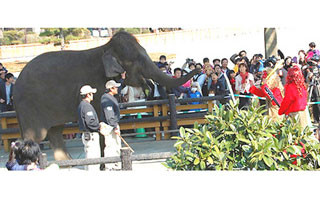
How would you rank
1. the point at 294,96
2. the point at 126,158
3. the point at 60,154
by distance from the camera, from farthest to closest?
the point at 60,154
the point at 294,96
the point at 126,158

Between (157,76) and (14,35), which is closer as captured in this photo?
(157,76)

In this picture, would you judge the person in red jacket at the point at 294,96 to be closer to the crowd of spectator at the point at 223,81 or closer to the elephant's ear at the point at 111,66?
the elephant's ear at the point at 111,66

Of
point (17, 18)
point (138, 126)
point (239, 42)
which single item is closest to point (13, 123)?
point (138, 126)

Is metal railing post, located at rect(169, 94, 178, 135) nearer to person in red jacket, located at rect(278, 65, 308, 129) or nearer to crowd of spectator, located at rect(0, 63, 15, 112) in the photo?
person in red jacket, located at rect(278, 65, 308, 129)

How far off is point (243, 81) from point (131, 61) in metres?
3.44

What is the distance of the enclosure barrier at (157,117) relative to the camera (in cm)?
1358

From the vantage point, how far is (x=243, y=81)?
1355 cm

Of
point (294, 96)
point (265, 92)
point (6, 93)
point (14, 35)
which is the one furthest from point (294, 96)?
point (14, 35)

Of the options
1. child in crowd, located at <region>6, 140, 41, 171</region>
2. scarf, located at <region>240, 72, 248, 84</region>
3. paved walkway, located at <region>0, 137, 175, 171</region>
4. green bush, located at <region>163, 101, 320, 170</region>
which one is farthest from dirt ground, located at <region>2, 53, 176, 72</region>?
child in crowd, located at <region>6, 140, 41, 171</region>

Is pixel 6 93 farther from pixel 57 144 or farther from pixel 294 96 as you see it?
pixel 294 96

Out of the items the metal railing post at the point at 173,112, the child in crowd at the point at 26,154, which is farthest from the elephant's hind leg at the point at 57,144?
the child in crowd at the point at 26,154

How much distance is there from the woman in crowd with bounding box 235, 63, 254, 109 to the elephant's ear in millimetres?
3590

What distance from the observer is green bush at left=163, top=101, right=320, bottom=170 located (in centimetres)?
644

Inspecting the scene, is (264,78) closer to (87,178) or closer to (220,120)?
(220,120)
